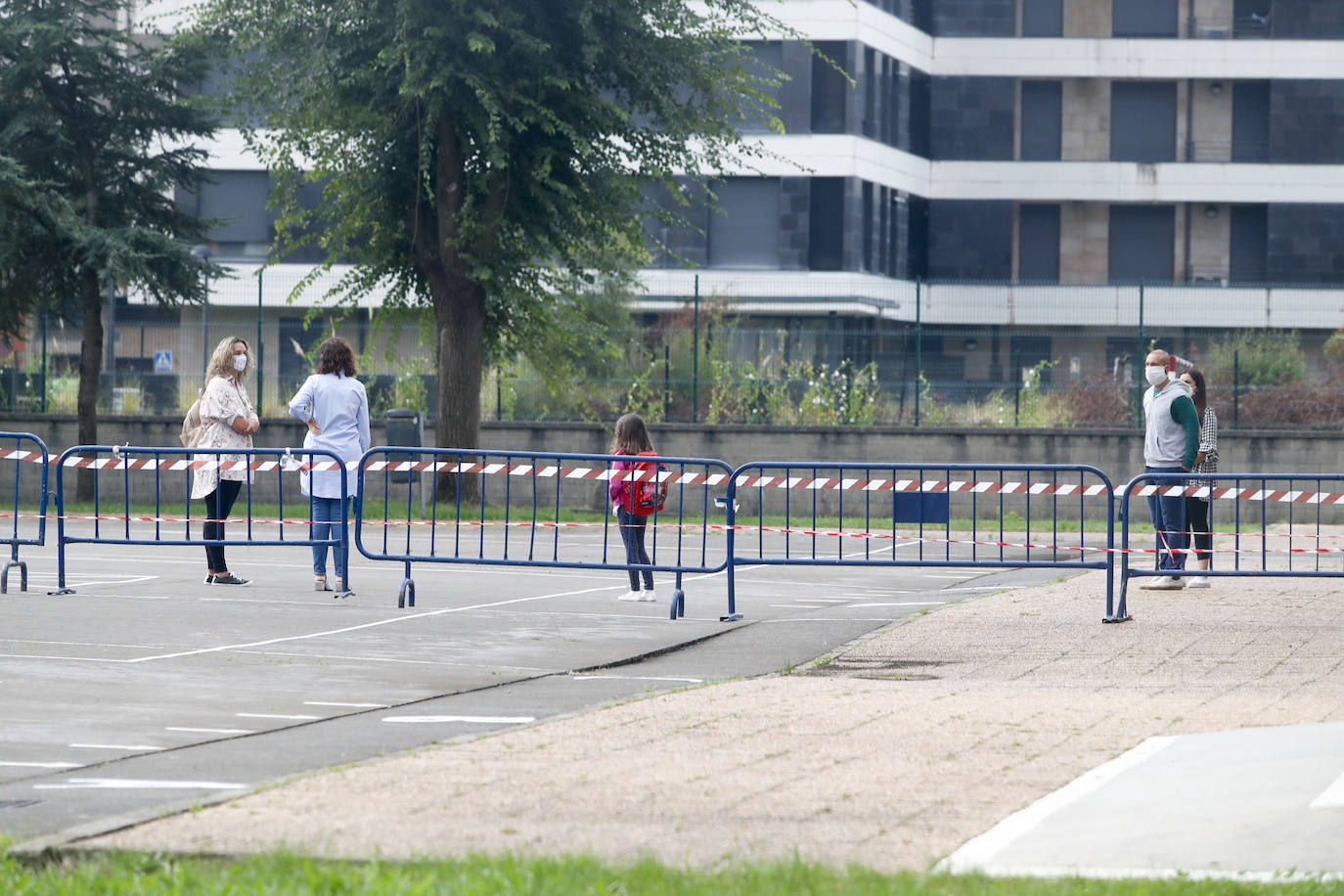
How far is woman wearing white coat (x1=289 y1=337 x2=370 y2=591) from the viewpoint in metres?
14.5

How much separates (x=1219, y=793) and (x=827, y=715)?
245 cm

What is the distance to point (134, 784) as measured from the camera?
690 centimetres

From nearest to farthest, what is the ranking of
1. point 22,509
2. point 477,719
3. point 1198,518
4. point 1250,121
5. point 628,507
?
point 477,719, point 628,507, point 1198,518, point 22,509, point 1250,121

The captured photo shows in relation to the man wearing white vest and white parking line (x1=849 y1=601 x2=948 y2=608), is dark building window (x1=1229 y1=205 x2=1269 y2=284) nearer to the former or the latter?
the man wearing white vest

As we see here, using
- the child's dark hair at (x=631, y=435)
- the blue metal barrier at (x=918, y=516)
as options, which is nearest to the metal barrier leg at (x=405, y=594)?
the child's dark hair at (x=631, y=435)

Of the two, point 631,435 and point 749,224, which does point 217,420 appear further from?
point 749,224

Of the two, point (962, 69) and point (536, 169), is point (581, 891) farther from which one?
point (962, 69)

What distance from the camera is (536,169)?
25.9 metres

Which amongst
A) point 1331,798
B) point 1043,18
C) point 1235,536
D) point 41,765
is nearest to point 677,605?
point 41,765

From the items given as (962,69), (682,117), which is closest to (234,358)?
(682,117)

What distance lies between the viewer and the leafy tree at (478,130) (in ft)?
83.8

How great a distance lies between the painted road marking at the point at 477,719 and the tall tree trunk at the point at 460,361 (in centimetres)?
1903

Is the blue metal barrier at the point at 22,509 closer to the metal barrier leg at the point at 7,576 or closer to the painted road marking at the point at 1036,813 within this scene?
the metal barrier leg at the point at 7,576

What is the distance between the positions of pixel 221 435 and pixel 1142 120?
4081 cm
